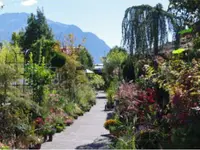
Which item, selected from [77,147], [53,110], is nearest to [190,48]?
[77,147]

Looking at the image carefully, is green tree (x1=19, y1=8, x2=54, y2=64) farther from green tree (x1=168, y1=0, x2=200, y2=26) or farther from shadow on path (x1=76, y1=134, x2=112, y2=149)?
green tree (x1=168, y1=0, x2=200, y2=26)

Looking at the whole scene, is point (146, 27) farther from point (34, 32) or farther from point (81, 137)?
point (34, 32)

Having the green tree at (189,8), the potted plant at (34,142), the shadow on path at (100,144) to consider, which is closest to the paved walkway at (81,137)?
the shadow on path at (100,144)

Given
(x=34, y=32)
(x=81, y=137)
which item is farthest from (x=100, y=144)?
(x=34, y=32)

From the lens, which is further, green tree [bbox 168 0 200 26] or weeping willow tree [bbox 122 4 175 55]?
weeping willow tree [bbox 122 4 175 55]

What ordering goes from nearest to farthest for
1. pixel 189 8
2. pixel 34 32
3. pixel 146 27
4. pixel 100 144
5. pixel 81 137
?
1. pixel 189 8
2. pixel 100 144
3. pixel 81 137
4. pixel 146 27
5. pixel 34 32

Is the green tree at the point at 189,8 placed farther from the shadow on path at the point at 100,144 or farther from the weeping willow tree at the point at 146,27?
the weeping willow tree at the point at 146,27

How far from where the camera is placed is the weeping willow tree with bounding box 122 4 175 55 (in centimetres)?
1638

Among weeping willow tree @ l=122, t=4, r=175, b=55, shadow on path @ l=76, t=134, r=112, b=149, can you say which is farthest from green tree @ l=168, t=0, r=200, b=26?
weeping willow tree @ l=122, t=4, r=175, b=55

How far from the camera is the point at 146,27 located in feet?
53.9

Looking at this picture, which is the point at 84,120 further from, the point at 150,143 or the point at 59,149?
the point at 150,143

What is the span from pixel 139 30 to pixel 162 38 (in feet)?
3.88

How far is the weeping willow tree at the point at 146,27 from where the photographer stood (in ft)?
53.7

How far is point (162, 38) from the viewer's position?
16.7m
